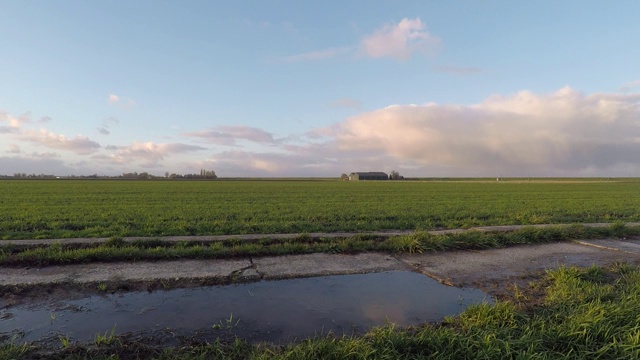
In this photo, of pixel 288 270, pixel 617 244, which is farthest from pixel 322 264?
pixel 617 244

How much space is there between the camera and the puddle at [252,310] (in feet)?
13.4

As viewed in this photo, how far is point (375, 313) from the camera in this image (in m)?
4.73

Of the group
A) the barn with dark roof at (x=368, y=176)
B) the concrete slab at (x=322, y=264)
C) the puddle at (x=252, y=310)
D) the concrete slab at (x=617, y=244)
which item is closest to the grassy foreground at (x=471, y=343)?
the puddle at (x=252, y=310)

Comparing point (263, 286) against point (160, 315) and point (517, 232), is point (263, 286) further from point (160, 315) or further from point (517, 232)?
point (517, 232)

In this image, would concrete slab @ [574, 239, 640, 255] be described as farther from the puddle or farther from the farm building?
the farm building

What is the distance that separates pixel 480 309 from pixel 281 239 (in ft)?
17.8

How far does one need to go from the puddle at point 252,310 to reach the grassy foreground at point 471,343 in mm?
421

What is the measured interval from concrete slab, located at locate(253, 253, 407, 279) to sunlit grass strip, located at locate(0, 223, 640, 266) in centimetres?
44

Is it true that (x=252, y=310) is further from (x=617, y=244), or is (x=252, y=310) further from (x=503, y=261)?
(x=617, y=244)

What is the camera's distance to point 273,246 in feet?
26.2

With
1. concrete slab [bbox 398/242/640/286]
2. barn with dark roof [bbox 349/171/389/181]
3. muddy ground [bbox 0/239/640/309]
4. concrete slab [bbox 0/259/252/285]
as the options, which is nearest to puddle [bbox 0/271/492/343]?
muddy ground [bbox 0/239/640/309]

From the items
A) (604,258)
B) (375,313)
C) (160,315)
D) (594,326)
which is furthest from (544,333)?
(604,258)

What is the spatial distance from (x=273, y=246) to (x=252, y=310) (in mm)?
3335

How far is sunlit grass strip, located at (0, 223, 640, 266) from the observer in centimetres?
697
